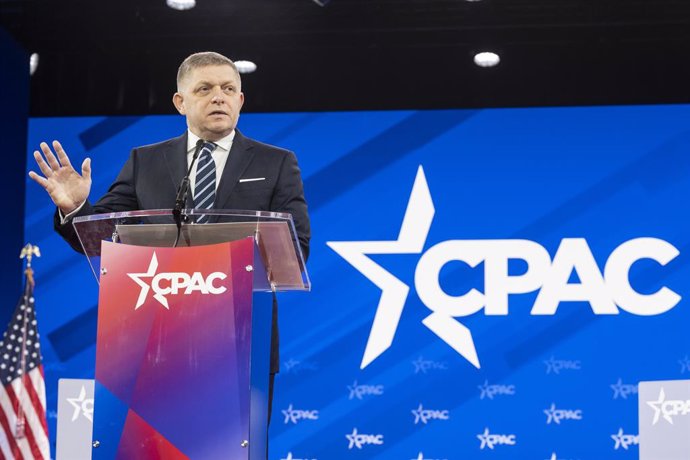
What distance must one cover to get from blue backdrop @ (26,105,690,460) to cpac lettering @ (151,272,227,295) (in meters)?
4.01

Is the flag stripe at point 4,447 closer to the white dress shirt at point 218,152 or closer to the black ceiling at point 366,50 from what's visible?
the black ceiling at point 366,50

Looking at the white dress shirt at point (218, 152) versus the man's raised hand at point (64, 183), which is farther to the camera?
the white dress shirt at point (218, 152)

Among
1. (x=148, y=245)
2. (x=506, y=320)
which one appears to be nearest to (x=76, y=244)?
(x=148, y=245)

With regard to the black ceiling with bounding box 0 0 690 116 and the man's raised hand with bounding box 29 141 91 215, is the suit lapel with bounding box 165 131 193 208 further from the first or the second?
the black ceiling with bounding box 0 0 690 116

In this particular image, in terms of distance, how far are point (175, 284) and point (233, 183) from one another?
47 cm

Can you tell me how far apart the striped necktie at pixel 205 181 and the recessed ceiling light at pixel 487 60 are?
412cm

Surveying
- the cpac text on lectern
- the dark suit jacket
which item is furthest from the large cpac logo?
the cpac text on lectern

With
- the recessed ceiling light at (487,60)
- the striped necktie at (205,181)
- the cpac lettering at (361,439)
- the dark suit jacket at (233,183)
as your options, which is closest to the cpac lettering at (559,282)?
the cpac lettering at (361,439)

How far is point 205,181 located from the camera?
2373 mm

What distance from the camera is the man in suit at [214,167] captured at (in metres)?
2.39

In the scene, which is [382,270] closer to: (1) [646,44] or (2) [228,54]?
(2) [228,54]

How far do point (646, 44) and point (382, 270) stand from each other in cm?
219

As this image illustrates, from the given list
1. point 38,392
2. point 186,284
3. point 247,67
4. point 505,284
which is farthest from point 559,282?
point 186,284

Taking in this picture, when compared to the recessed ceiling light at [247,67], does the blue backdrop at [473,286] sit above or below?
below
